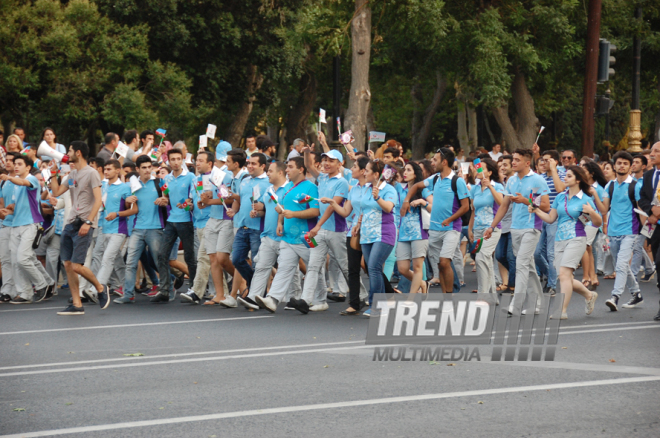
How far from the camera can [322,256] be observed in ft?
37.3

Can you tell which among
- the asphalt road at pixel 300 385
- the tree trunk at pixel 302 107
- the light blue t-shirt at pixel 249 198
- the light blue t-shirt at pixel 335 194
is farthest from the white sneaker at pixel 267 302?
the tree trunk at pixel 302 107

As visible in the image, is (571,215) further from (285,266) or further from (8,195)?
(8,195)

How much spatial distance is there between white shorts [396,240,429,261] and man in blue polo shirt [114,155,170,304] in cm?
344

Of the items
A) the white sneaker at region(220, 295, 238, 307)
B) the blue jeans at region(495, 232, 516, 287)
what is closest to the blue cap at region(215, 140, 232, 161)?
the white sneaker at region(220, 295, 238, 307)

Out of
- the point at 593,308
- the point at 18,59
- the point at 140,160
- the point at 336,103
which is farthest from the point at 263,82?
the point at 593,308

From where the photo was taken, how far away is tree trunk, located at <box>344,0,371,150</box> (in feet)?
68.7

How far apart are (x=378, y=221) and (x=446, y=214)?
1.38m

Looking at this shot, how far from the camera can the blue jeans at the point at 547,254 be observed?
43.4ft

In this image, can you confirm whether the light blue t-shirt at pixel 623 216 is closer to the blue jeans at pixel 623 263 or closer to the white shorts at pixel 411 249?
the blue jeans at pixel 623 263

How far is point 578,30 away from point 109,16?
14.2 meters

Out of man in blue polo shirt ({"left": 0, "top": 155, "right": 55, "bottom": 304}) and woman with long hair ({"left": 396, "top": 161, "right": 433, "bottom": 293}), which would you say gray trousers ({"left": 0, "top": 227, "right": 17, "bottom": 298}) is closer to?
man in blue polo shirt ({"left": 0, "top": 155, "right": 55, "bottom": 304})

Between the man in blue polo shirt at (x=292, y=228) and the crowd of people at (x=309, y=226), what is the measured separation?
17mm

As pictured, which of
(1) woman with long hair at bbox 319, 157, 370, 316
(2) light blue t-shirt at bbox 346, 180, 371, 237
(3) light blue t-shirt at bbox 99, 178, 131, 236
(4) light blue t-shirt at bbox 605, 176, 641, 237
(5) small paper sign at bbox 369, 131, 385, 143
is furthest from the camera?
(5) small paper sign at bbox 369, 131, 385, 143

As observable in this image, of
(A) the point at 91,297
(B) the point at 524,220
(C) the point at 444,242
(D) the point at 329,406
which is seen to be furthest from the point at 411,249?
(D) the point at 329,406
